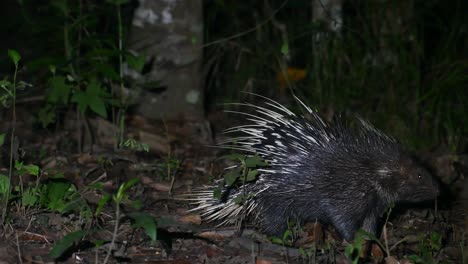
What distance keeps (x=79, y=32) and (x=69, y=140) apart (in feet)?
3.92

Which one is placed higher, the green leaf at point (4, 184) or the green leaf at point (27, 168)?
the green leaf at point (27, 168)

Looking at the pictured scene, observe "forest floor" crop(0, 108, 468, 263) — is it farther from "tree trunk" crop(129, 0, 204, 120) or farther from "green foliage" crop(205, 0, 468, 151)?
"green foliage" crop(205, 0, 468, 151)

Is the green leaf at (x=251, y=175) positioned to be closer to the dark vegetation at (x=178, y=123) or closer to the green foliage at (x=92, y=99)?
the dark vegetation at (x=178, y=123)

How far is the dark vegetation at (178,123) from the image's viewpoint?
4977 mm

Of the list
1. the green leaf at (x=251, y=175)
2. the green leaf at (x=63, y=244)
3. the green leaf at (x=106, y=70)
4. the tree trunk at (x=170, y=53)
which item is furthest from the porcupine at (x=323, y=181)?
the tree trunk at (x=170, y=53)

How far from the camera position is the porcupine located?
559 cm

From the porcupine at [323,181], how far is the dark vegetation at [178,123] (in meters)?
0.21

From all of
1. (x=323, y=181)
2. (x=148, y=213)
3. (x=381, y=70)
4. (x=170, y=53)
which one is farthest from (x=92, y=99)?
(x=381, y=70)

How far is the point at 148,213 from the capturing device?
5781 millimetres

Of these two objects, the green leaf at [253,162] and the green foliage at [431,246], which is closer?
the green leaf at [253,162]

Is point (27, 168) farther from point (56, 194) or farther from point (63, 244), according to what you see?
point (63, 244)

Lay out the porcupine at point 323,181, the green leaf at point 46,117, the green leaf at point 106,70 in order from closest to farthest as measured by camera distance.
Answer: the porcupine at point 323,181, the green leaf at point 106,70, the green leaf at point 46,117

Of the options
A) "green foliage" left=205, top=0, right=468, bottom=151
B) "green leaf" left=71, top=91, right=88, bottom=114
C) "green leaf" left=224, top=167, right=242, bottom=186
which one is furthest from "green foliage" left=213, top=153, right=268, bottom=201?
"green foliage" left=205, top=0, right=468, bottom=151

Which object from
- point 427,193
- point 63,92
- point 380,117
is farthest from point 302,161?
point 380,117
